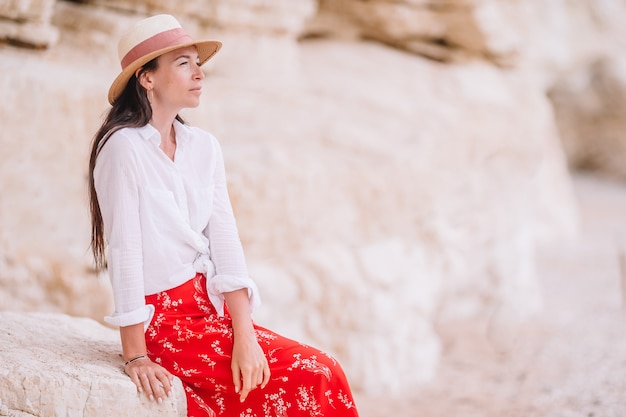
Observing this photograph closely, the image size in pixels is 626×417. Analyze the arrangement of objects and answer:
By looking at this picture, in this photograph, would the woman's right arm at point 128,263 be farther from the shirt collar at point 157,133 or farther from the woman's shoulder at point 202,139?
the woman's shoulder at point 202,139

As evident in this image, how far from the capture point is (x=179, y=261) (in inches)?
72.2

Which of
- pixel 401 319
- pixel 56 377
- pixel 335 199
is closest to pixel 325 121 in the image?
pixel 335 199

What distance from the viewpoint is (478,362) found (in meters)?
4.55

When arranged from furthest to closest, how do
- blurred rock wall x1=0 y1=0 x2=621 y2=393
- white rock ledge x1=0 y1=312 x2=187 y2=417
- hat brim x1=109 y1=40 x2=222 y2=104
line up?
blurred rock wall x1=0 y1=0 x2=621 y2=393, hat brim x1=109 y1=40 x2=222 y2=104, white rock ledge x1=0 y1=312 x2=187 y2=417

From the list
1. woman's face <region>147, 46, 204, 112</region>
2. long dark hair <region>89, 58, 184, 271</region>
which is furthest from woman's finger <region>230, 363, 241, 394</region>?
woman's face <region>147, 46, 204, 112</region>

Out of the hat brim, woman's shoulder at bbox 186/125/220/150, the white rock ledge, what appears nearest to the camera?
the white rock ledge

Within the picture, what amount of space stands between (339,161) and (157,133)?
7.51 ft

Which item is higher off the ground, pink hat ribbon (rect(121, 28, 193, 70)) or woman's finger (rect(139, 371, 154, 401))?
pink hat ribbon (rect(121, 28, 193, 70))

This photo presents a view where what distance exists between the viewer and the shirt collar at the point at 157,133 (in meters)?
1.82

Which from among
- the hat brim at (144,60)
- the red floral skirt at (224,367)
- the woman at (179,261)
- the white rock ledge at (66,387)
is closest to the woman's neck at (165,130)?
the woman at (179,261)

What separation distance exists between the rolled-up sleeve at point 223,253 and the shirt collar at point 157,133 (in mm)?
80

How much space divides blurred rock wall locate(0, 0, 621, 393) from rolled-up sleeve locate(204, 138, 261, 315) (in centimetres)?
143

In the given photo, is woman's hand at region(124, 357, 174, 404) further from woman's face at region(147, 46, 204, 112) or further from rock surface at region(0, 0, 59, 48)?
rock surface at region(0, 0, 59, 48)

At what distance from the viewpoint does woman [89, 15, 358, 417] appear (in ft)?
5.73
